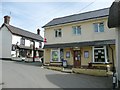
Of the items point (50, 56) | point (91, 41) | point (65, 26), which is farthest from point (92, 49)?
point (50, 56)

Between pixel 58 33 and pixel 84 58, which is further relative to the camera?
pixel 58 33

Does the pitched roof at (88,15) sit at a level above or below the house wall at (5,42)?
above

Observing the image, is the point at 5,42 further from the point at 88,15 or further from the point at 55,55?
the point at 88,15

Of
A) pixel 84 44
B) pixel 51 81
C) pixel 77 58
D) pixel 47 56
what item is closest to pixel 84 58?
pixel 77 58

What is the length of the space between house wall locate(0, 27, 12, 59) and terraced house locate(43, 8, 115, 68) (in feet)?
44.8

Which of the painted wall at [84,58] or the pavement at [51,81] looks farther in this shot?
the painted wall at [84,58]

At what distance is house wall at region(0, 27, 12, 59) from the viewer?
39969 millimetres

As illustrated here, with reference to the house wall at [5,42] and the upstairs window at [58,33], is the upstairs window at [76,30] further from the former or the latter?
the house wall at [5,42]

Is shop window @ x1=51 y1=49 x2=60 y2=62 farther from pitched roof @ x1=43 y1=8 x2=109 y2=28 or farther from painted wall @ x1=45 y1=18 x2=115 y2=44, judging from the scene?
pitched roof @ x1=43 y1=8 x2=109 y2=28

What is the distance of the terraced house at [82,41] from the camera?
22.5 meters

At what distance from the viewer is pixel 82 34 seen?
25.1 metres

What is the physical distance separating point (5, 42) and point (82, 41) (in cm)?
2208

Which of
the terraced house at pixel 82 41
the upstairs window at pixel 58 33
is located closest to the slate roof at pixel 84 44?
the terraced house at pixel 82 41

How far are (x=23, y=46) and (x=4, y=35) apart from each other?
4889 mm
